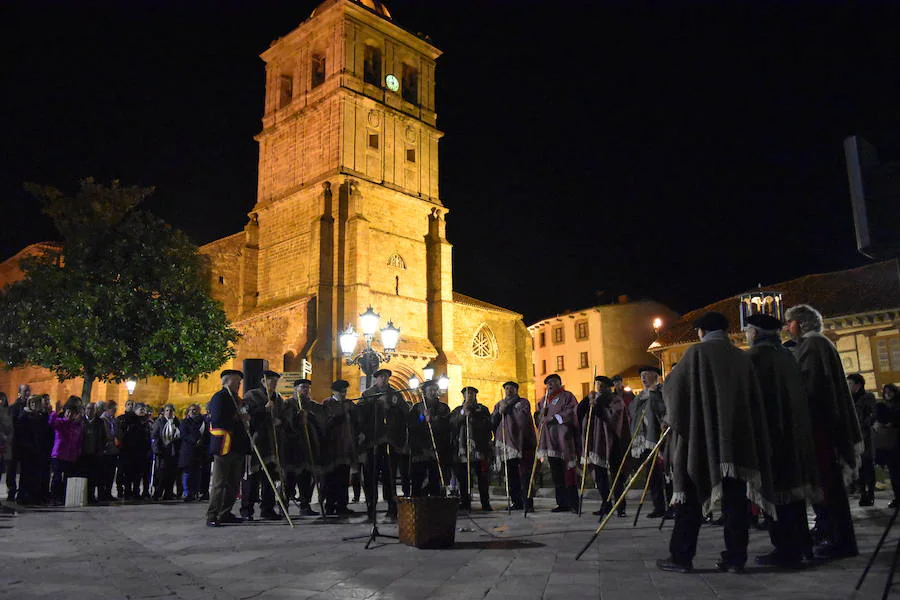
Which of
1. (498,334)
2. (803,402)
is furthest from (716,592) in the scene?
(498,334)

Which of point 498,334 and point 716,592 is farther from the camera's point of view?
point 498,334

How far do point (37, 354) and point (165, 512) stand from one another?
14639 millimetres

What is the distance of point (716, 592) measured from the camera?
4246 mm

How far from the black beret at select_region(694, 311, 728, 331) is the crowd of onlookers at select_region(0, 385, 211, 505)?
10.4m

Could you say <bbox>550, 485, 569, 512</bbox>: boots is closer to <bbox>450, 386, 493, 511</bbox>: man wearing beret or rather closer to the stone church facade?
<bbox>450, 386, 493, 511</bbox>: man wearing beret

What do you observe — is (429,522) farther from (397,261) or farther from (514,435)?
(397,261)

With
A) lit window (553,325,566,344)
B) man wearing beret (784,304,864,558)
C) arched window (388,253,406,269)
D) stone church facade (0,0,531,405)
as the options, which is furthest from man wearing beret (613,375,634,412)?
lit window (553,325,566,344)

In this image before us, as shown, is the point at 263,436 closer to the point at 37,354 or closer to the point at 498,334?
the point at 37,354

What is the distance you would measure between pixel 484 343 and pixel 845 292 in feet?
62.4

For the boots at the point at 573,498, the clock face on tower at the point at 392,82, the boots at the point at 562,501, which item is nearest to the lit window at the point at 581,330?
the clock face on tower at the point at 392,82

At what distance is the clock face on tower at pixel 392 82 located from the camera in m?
38.5

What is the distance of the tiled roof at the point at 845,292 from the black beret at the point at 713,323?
1087 inches

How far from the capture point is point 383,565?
5547 mm

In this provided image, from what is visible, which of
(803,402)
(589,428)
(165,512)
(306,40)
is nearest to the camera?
(803,402)
